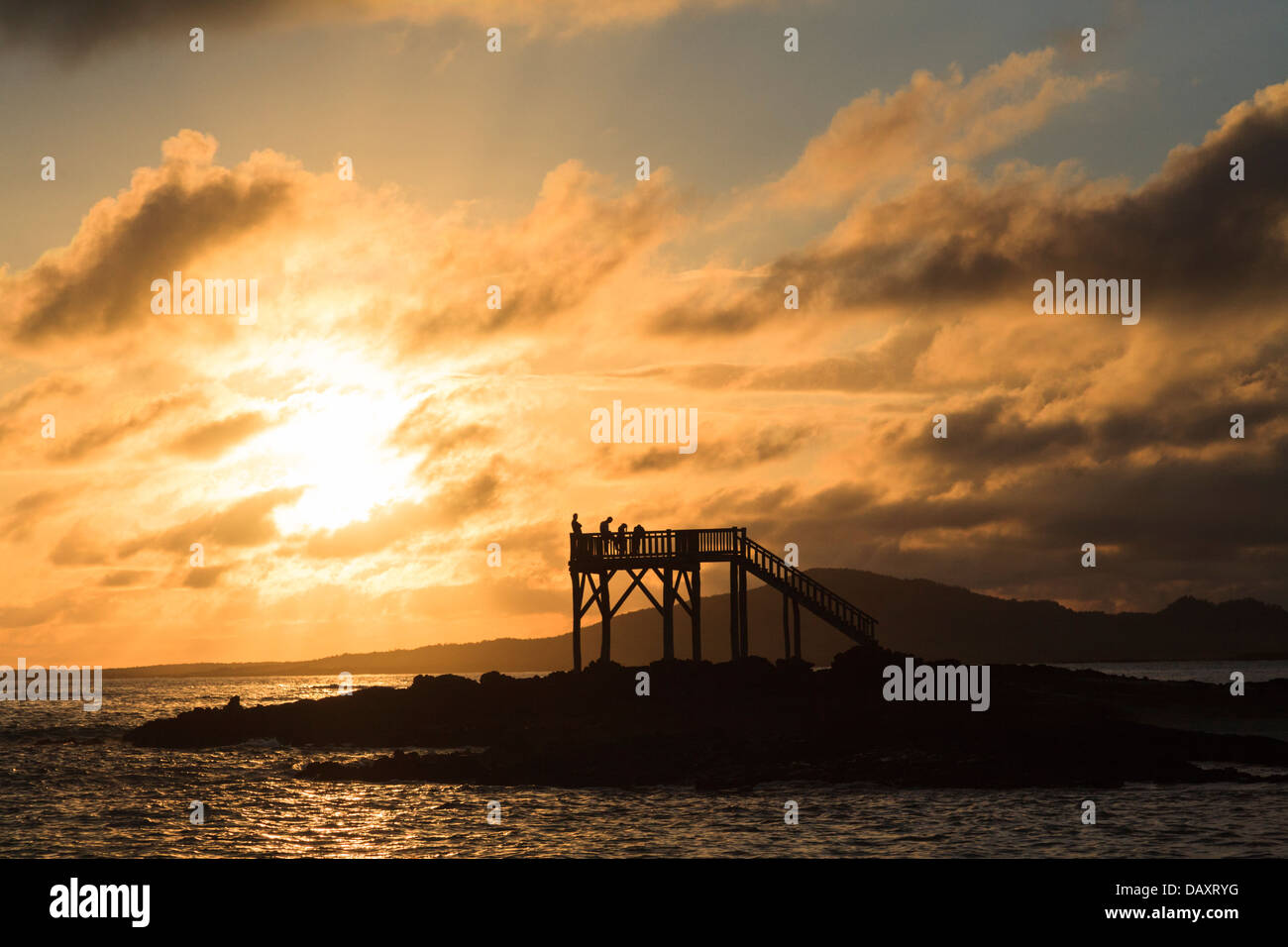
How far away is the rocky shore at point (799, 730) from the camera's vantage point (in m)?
34.2

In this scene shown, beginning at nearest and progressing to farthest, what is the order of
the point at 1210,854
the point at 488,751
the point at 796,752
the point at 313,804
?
the point at 1210,854 < the point at 313,804 < the point at 796,752 < the point at 488,751

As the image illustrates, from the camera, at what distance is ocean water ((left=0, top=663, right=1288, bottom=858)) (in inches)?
976

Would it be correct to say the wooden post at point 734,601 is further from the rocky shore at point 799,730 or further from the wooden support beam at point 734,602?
the rocky shore at point 799,730

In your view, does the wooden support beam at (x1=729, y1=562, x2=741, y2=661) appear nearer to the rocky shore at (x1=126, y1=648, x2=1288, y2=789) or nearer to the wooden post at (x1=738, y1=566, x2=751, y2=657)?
the wooden post at (x1=738, y1=566, x2=751, y2=657)

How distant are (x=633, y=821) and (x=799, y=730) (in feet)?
37.4

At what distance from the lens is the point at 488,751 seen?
3934 centimetres

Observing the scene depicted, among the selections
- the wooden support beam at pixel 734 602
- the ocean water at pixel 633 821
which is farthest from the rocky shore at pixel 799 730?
the wooden support beam at pixel 734 602


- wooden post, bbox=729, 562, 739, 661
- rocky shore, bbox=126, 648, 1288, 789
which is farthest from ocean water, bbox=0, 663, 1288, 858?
wooden post, bbox=729, 562, 739, 661

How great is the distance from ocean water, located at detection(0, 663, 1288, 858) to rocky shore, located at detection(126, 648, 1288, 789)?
1.48m

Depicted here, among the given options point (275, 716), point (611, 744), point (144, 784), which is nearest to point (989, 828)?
point (611, 744)

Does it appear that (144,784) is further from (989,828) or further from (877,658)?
(989,828)
